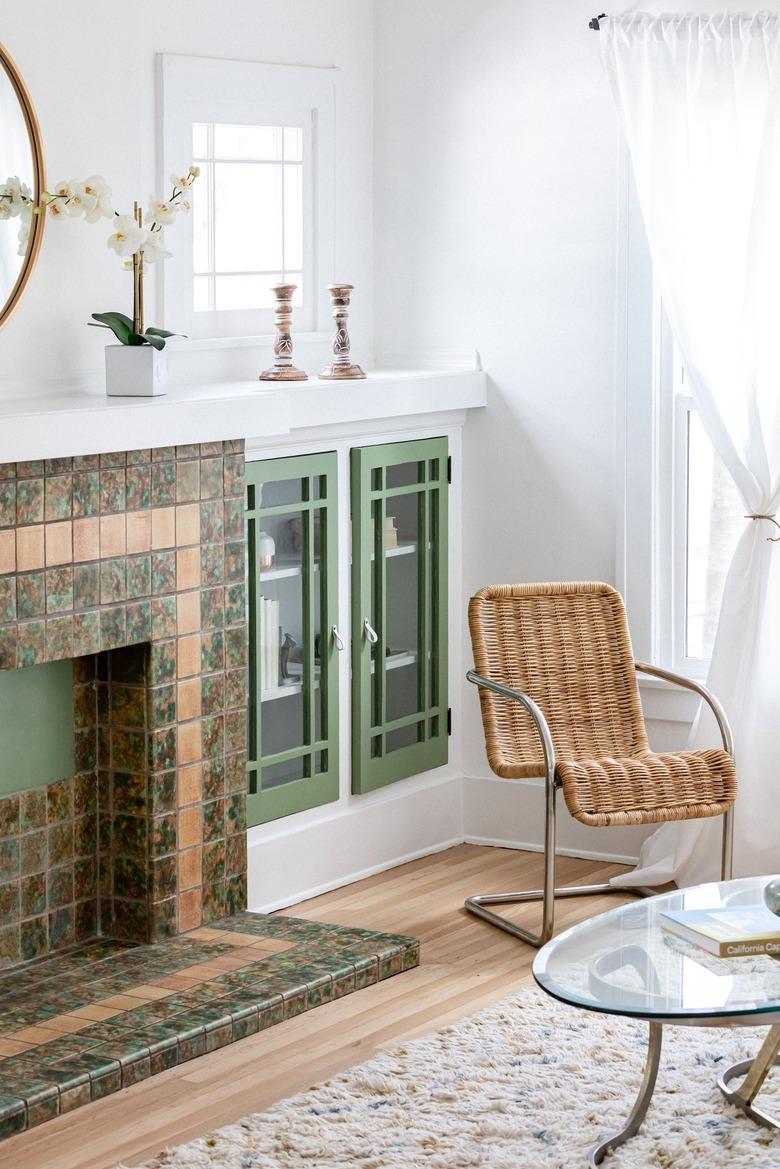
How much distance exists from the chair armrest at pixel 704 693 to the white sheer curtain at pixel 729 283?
6.3 inches

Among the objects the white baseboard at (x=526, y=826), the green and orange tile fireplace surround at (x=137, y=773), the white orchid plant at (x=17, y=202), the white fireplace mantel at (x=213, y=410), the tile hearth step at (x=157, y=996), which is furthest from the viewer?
the white baseboard at (x=526, y=826)

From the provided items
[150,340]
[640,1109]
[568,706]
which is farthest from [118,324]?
[640,1109]

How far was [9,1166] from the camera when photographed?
3.01 metres

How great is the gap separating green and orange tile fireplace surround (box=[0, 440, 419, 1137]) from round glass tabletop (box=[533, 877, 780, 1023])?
37.0 inches

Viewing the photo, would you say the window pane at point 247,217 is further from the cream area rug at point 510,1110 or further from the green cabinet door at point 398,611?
the cream area rug at point 510,1110

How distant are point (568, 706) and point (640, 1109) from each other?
168cm

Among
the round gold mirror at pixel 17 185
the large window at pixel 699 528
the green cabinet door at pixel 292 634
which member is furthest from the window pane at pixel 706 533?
the round gold mirror at pixel 17 185

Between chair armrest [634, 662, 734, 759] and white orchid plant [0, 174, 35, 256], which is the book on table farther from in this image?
white orchid plant [0, 174, 35, 256]

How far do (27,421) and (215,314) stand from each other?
1.22m

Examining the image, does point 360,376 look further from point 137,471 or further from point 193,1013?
point 193,1013

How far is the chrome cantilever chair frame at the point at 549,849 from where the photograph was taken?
13.7 ft

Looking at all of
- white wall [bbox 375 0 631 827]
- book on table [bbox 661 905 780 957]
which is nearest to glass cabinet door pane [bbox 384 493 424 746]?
white wall [bbox 375 0 631 827]

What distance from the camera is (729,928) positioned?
3002 mm

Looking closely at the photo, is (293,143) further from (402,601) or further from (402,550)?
(402,601)
